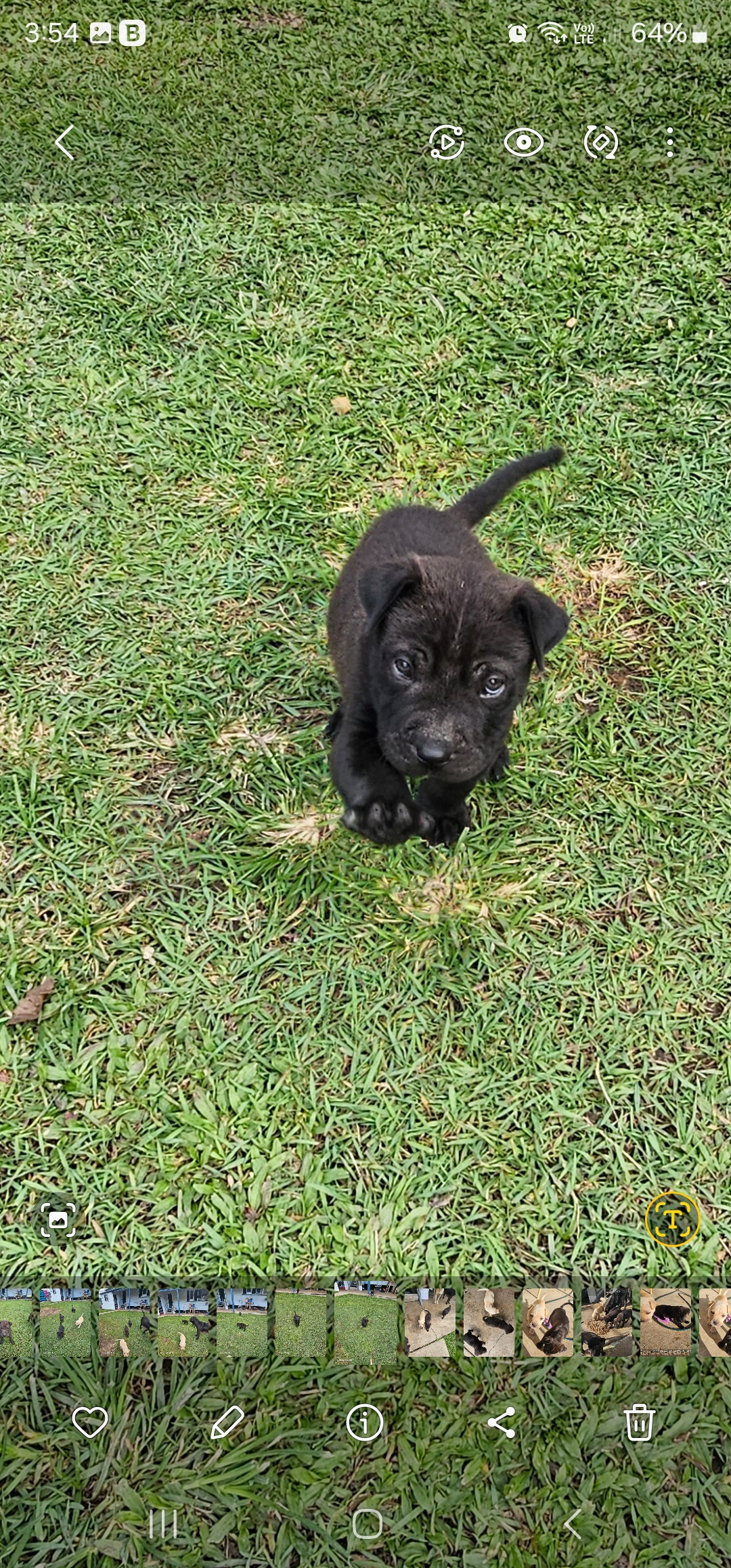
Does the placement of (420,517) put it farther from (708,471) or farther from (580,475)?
(708,471)

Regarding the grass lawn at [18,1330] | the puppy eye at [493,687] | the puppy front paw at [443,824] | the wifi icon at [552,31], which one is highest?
the wifi icon at [552,31]

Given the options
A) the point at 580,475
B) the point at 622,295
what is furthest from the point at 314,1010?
the point at 622,295

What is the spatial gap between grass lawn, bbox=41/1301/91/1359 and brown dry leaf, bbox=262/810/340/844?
182 cm

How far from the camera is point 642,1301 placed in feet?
10.5

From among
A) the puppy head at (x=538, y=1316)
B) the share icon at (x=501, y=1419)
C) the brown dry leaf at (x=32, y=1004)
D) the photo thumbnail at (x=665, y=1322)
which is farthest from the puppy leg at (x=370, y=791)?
the share icon at (x=501, y=1419)

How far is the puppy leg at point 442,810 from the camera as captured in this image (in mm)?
3660

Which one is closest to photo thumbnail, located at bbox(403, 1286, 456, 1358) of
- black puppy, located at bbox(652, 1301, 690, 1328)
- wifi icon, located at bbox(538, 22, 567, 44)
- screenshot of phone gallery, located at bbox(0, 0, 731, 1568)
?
screenshot of phone gallery, located at bbox(0, 0, 731, 1568)

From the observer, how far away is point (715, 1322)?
3184 mm

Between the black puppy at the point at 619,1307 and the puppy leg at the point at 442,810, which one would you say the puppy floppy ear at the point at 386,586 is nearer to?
the puppy leg at the point at 442,810

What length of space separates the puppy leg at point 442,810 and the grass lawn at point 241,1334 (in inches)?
73.4

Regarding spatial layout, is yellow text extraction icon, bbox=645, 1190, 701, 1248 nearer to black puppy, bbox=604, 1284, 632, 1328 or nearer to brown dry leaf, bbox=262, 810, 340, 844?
black puppy, bbox=604, 1284, 632, 1328

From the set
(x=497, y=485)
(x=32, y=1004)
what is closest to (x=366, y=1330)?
(x=32, y=1004)

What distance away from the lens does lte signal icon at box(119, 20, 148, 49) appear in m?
6.52

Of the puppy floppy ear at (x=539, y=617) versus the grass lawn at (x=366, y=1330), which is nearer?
the puppy floppy ear at (x=539, y=617)
